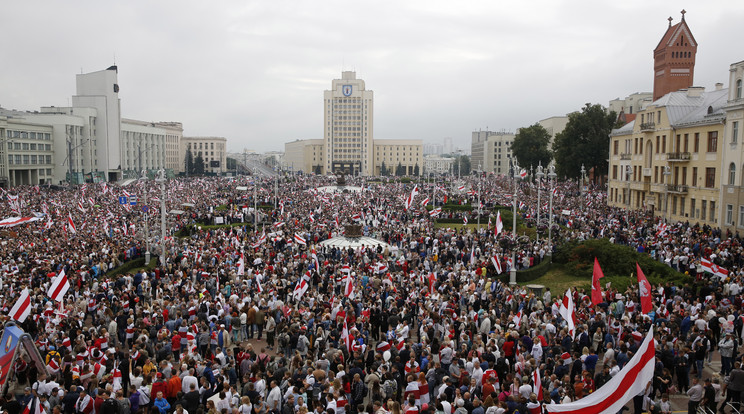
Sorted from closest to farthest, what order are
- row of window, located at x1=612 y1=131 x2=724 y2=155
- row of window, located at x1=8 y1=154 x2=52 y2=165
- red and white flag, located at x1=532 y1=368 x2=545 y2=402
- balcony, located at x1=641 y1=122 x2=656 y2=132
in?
1. red and white flag, located at x1=532 y1=368 x2=545 y2=402
2. row of window, located at x1=612 y1=131 x2=724 y2=155
3. balcony, located at x1=641 y1=122 x2=656 y2=132
4. row of window, located at x1=8 y1=154 x2=52 y2=165

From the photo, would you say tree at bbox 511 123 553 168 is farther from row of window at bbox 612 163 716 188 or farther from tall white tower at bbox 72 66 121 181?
tall white tower at bbox 72 66 121 181

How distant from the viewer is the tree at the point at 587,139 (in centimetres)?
6188

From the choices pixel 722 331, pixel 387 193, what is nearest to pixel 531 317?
pixel 722 331

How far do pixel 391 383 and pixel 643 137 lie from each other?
4188cm

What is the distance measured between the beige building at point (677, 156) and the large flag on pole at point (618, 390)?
100 feet

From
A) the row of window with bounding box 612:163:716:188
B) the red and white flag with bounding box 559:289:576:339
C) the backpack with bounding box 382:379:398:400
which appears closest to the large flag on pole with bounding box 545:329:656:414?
the backpack with bounding box 382:379:398:400

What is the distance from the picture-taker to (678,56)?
60.6m

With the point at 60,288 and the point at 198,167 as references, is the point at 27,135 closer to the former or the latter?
the point at 198,167

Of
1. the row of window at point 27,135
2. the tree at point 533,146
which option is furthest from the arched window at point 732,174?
the row of window at point 27,135

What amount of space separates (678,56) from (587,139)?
1268 cm

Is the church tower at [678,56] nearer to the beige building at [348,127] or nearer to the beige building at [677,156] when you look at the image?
the beige building at [677,156]

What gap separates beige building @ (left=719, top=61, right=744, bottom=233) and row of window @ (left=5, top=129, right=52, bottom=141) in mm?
82979

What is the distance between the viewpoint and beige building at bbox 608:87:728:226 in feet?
117

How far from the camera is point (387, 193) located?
60.6 meters
